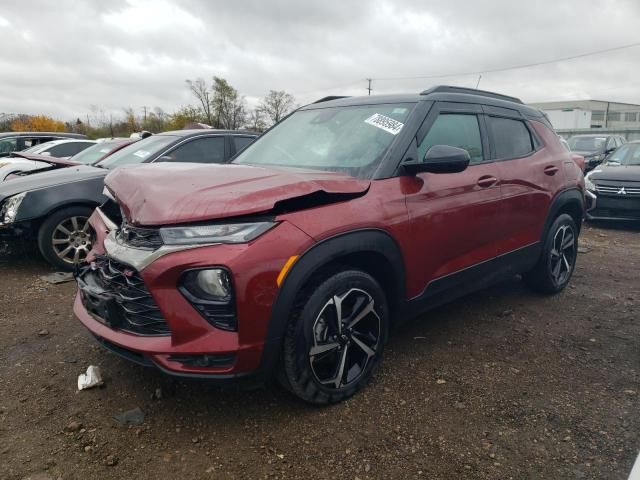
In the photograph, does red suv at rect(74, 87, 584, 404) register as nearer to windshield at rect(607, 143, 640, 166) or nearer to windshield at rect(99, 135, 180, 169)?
windshield at rect(99, 135, 180, 169)

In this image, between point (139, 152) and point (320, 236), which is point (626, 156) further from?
point (320, 236)

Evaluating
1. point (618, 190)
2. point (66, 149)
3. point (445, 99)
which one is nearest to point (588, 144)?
point (618, 190)

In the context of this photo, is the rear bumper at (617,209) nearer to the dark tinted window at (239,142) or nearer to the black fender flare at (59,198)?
the dark tinted window at (239,142)

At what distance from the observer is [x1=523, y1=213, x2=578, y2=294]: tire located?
13.7ft

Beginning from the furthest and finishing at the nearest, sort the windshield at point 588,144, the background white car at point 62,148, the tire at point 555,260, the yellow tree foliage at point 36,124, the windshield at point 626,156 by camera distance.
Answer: the yellow tree foliage at point 36,124 < the windshield at point 588,144 < the background white car at point 62,148 < the windshield at point 626,156 < the tire at point 555,260

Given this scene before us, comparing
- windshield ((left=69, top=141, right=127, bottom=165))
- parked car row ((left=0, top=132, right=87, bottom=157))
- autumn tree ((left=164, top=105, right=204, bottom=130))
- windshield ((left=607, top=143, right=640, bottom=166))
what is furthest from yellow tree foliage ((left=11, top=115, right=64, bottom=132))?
windshield ((left=607, top=143, right=640, bottom=166))

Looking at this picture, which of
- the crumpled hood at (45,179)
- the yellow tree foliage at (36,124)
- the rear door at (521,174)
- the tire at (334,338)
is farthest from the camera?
the yellow tree foliage at (36,124)

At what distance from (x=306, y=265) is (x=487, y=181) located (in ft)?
5.77

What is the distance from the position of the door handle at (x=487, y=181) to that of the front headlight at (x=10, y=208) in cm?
441

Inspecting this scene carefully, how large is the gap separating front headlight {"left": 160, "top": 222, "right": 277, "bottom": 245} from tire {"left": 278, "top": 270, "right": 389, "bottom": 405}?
0.45 metres

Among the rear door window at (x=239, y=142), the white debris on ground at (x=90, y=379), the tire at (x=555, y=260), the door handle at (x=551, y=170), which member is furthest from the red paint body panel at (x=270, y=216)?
the rear door window at (x=239, y=142)

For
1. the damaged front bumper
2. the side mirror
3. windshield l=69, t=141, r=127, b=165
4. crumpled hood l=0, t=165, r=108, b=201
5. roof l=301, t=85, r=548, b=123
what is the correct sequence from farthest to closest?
windshield l=69, t=141, r=127, b=165 < crumpled hood l=0, t=165, r=108, b=201 < roof l=301, t=85, r=548, b=123 < the side mirror < the damaged front bumper

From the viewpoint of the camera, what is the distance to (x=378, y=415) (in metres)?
2.55

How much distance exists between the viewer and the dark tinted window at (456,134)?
3107 mm
